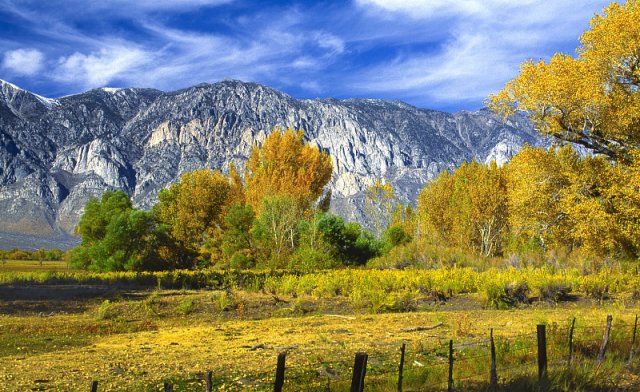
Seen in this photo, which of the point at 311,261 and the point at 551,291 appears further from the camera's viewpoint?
the point at 311,261

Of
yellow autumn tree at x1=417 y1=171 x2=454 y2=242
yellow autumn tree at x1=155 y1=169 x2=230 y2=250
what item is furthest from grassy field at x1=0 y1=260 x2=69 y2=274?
yellow autumn tree at x1=417 y1=171 x2=454 y2=242

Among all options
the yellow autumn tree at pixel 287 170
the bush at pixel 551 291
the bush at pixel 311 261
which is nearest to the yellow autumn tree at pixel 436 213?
the yellow autumn tree at pixel 287 170

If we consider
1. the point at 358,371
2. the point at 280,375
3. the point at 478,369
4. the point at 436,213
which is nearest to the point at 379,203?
the point at 436,213

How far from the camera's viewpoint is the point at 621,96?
1694 cm

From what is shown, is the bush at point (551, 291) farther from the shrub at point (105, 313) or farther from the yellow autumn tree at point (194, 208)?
the yellow autumn tree at point (194, 208)

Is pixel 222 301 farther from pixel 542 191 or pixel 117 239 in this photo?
pixel 117 239

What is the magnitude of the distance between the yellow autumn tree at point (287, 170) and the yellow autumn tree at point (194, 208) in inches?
127

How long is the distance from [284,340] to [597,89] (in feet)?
40.0

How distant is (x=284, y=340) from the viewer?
13.6 metres

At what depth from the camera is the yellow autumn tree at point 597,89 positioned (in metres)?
16.8

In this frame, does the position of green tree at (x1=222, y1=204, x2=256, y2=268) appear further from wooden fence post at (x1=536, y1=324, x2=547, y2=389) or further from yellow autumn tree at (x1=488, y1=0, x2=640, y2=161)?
wooden fence post at (x1=536, y1=324, x2=547, y2=389)

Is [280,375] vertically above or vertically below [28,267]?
above

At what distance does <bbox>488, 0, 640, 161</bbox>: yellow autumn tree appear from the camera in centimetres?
1683

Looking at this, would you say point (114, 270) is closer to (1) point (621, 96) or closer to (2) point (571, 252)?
(2) point (571, 252)
